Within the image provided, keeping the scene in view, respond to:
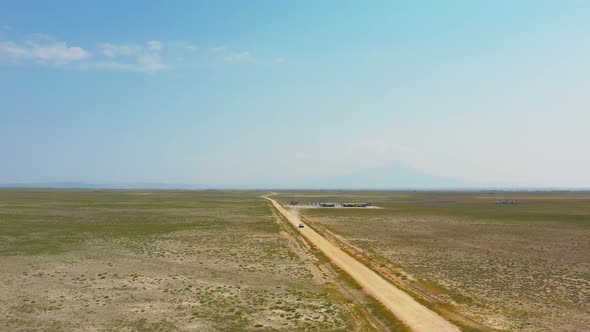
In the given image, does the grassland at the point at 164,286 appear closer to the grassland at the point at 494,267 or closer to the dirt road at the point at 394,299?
the dirt road at the point at 394,299

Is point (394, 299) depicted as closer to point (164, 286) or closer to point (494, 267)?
point (494, 267)

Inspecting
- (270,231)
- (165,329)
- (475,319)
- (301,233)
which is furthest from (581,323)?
(270,231)

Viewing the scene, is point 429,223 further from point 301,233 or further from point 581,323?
point 581,323

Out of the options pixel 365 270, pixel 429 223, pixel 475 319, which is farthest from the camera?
pixel 429 223

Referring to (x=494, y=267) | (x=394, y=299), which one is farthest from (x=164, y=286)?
(x=494, y=267)

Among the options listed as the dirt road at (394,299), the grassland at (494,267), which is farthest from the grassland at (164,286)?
the grassland at (494,267)
